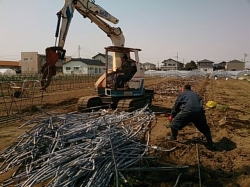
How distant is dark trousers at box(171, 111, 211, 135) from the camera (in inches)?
234

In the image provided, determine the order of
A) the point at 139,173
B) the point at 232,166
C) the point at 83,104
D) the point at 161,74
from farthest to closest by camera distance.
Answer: the point at 161,74, the point at 83,104, the point at 232,166, the point at 139,173

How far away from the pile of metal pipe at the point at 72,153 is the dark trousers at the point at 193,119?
0.80m

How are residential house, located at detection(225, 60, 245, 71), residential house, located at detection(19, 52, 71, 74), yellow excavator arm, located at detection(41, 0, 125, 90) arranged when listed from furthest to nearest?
residential house, located at detection(225, 60, 245, 71)
residential house, located at detection(19, 52, 71, 74)
yellow excavator arm, located at detection(41, 0, 125, 90)

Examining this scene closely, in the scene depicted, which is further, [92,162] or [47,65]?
[47,65]

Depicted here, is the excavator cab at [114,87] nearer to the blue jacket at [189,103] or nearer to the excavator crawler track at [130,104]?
the excavator crawler track at [130,104]

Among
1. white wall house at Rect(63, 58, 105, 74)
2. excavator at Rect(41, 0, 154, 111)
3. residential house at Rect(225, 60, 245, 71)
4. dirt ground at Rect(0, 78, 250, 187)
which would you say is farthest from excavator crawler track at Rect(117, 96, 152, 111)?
residential house at Rect(225, 60, 245, 71)

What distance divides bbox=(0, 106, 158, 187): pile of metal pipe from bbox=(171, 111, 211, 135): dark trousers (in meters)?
0.80

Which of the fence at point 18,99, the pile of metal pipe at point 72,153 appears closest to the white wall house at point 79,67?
the fence at point 18,99

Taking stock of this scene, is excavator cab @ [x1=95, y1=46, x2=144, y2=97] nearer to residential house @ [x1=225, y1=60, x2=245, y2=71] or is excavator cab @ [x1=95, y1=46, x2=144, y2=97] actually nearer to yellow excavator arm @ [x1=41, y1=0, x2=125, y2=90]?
yellow excavator arm @ [x1=41, y1=0, x2=125, y2=90]

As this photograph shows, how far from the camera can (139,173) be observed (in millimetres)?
4516

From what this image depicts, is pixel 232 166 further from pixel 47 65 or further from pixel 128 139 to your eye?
pixel 47 65

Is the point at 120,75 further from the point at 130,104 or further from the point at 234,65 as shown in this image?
the point at 234,65

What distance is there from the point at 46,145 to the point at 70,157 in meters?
0.97

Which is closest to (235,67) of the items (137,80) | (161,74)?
(161,74)
